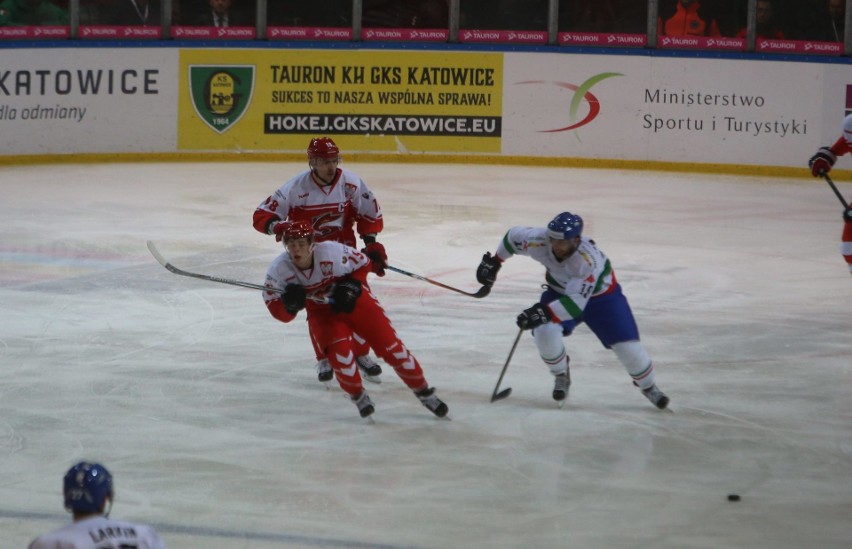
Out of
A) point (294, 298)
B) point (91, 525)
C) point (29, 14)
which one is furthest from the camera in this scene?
point (29, 14)

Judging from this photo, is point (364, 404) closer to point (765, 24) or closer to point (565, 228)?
point (565, 228)

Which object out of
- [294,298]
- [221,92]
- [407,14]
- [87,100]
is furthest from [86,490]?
[407,14]

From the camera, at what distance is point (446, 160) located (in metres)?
14.3

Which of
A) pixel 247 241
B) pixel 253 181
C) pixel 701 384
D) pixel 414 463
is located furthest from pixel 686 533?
pixel 253 181

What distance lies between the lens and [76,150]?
13.7 metres

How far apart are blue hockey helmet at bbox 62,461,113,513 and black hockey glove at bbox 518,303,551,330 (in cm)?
302

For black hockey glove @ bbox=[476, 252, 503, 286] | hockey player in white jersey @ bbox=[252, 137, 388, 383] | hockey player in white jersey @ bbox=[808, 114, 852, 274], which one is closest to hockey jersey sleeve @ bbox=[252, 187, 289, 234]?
hockey player in white jersey @ bbox=[252, 137, 388, 383]

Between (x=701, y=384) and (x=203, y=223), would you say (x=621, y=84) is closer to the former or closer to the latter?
(x=203, y=223)

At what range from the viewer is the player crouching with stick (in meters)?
5.64

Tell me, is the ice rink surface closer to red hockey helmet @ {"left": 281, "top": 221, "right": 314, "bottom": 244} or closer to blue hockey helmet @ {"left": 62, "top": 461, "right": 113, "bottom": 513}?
red hockey helmet @ {"left": 281, "top": 221, "right": 314, "bottom": 244}

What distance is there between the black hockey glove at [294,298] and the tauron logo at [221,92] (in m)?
8.77

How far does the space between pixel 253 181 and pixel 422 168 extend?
1.92 meters

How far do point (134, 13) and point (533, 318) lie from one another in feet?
31.2

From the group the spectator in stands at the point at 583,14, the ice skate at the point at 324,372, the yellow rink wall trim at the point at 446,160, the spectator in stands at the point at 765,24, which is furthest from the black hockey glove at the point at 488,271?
the spectator in stands at the point at 765,24
